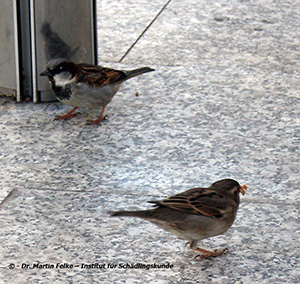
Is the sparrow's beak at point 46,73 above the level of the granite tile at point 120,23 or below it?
above

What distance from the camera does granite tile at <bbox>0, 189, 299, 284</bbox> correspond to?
11.3ft

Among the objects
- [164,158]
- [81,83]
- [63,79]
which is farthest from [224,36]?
[164,158]

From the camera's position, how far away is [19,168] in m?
4.68

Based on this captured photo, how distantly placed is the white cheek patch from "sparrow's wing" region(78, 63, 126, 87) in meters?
0.08

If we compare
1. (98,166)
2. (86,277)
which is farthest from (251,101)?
(86,277)

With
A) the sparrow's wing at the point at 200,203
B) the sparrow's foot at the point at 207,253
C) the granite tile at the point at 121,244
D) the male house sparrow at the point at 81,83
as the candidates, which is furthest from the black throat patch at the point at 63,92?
the sparrow's foot at the point at 207,253

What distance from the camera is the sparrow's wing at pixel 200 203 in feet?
11.3

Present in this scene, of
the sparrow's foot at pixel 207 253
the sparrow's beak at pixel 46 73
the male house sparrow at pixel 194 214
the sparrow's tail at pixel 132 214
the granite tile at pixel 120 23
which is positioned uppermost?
the sparrow's tail at pixel 132 214

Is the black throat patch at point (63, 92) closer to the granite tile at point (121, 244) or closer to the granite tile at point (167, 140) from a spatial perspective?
the granite tile at point (167, 140)

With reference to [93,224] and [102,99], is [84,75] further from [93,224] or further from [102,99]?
[93,224]

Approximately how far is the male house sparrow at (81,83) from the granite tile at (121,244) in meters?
A: 1.29

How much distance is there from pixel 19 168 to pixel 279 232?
1.97m

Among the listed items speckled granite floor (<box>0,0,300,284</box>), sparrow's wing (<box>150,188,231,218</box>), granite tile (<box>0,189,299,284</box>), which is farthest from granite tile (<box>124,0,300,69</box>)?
sparrow's wing (<box>150,188,231,218</box>)

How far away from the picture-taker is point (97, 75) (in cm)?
546
